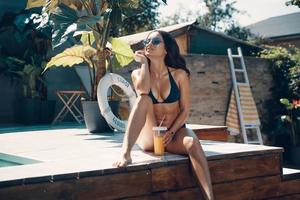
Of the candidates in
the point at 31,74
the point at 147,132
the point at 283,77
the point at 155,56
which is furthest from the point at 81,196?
the point at 283,77

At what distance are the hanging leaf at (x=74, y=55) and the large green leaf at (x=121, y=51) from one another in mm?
279

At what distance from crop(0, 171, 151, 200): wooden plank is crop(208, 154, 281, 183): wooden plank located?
23.7 inches

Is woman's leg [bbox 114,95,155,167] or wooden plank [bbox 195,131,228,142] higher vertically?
woman's leg [bbox 114,95,155,167]

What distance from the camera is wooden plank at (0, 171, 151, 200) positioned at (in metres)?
1.94

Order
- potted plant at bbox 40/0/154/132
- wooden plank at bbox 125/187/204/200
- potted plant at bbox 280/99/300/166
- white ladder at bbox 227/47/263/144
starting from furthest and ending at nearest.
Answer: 1. potted plant at bbox 280/99/300/166
2. white ladder at bbox 227/47/263/144
3. potted plant at bbox 40/0/154/132
4. wooden plank at bbox 125/187/204/200

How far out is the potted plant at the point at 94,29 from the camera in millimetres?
4159

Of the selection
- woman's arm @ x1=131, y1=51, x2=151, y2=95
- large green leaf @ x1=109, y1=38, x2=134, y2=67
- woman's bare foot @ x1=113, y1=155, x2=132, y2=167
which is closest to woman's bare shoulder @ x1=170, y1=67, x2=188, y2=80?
woman's arm @ x1=131, y1=51, x2=151, y2=95

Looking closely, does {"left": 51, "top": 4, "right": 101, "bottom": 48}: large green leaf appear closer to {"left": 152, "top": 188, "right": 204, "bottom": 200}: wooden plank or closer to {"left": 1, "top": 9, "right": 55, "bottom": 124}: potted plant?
{"left": 152, "top": 188, "right": 204, "bottom": 200}: wooden plank

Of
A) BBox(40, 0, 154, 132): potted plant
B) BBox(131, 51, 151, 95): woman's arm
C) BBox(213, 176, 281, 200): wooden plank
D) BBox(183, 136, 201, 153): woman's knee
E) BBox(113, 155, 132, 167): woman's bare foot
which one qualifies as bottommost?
BBox(213, 176, 281, 200): wooden plank

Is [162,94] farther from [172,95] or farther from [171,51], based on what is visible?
[171,51]

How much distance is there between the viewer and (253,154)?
114 inches

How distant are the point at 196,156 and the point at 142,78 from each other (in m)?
0.73

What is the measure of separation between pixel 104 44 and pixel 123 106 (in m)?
2.10

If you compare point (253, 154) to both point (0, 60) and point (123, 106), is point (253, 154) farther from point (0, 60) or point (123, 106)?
point (0, 60)
